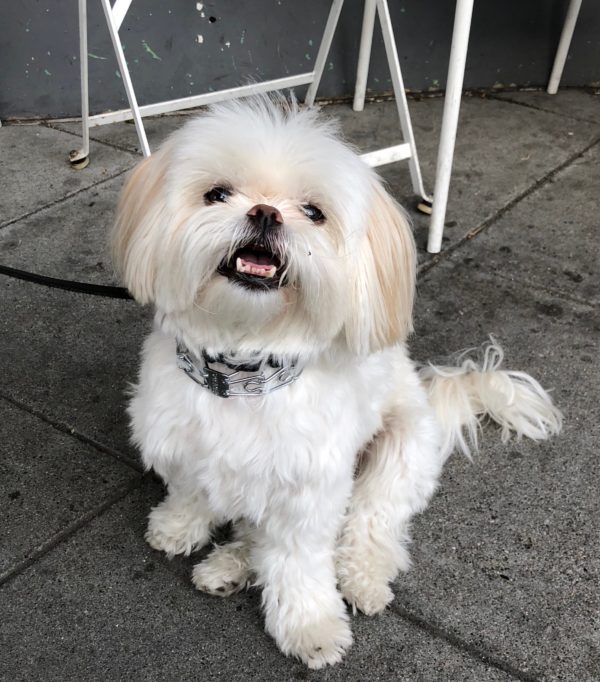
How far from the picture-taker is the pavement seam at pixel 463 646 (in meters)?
2.14

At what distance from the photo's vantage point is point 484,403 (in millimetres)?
2928

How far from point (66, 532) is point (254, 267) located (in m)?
1.34

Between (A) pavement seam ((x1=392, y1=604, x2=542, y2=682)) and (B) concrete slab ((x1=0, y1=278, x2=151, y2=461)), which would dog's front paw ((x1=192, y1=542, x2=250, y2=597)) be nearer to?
(A) pavement seam ((x1=392, y1=604, x2=542, y2=682))

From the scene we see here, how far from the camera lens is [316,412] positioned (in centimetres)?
201

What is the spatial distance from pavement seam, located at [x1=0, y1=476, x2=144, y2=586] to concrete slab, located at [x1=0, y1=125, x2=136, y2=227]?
7.48 feet

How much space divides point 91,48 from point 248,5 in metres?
1.18

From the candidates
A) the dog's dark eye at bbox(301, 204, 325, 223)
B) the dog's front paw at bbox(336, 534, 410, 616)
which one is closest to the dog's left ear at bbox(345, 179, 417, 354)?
the dog's dark eye at bbox(301, 204, 325, 223)

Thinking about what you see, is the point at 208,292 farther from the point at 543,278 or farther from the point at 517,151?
the point at 517,151

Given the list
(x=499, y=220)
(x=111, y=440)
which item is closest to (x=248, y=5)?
(x=499, y=220)

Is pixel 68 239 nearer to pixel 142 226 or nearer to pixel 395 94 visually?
pixel 395 94

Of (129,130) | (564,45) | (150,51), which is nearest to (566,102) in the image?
(564,45)

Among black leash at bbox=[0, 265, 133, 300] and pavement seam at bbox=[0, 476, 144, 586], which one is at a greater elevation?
black leash at bbox=[0, 265, 133, 300]

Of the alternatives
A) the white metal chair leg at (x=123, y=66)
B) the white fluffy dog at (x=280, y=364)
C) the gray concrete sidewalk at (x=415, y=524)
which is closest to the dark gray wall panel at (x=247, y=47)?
the gray concrete sidewalk at (x=415, y=524)

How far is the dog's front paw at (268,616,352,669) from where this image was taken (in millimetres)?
2135
